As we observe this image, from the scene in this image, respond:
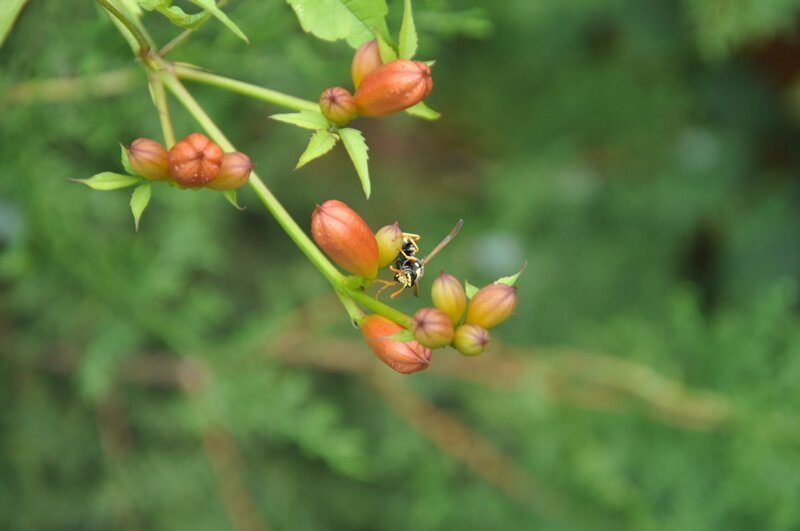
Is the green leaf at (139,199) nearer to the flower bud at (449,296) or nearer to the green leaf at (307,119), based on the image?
the green leaf at (307,119)

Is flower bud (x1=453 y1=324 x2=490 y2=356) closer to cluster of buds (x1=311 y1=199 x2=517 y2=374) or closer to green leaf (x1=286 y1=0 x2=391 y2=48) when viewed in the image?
cluster of buds (x1=311 y1=199 x2=517 y2=374)

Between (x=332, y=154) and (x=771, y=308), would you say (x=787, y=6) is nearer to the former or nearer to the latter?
(x=771, y=308)

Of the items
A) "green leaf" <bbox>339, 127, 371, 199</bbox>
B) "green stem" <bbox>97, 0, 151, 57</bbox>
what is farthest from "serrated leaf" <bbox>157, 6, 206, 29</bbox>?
"green leaf" <bbox>339, 127, 371, 199</bbox>

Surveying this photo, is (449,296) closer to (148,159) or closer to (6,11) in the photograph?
(148,159)

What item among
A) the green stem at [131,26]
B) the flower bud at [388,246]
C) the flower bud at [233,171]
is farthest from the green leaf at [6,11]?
the flower bud at [388,246]

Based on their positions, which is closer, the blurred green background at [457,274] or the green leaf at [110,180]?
the green leaf at [110,180]

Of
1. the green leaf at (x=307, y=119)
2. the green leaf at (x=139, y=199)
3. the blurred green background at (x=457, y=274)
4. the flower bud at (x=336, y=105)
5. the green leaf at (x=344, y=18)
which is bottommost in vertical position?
the blurred green background at (x=457, y=274)

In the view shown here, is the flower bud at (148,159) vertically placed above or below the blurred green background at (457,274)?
above

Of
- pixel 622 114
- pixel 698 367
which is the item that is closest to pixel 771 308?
pixel 698 367
